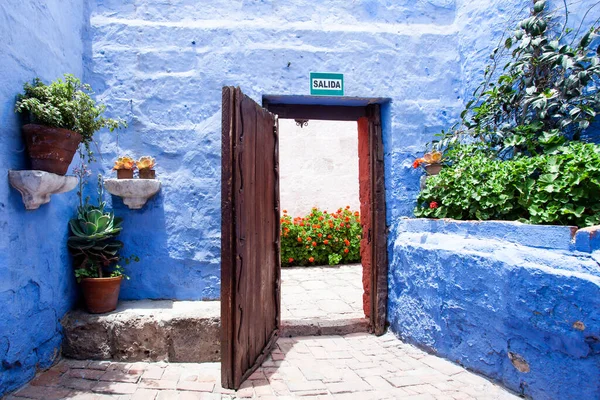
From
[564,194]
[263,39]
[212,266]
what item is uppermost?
[263,39]

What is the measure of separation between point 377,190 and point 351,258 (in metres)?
4.18

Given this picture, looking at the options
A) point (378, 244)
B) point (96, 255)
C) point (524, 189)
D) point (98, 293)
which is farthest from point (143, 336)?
point (524, 189)

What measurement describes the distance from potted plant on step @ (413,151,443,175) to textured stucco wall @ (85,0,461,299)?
0.56ft

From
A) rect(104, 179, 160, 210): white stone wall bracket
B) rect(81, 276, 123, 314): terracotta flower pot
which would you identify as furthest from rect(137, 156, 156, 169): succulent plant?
rect(81, 276, 123, 314): terracotta flower pot

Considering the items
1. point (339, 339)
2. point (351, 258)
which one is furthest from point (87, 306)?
point (351, 258)

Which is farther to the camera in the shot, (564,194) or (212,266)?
(212,266)

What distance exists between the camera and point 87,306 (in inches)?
137

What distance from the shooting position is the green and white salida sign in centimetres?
409

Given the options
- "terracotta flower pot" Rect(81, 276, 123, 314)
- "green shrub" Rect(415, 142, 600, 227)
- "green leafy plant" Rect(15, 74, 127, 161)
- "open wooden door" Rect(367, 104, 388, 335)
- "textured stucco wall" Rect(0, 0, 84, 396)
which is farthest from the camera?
"open wooden door" Rect(367, 104, 388, 335)

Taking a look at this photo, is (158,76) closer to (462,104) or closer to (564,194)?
(462,104)

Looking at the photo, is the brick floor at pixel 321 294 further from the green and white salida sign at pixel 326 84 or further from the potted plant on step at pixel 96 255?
the green and white salida sign at pixel 326 84

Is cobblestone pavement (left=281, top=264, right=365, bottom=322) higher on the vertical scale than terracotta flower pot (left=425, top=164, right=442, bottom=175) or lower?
lower

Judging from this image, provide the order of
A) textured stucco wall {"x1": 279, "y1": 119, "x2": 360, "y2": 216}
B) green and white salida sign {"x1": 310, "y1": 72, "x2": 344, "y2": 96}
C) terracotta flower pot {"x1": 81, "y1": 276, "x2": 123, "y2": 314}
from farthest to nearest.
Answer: textured stucco wall {"x1": 279, "y1": 119, "x2": 360, "y2": 216} < green and white salida sign {"x1": 310, "y1": 72, "x2": 344, "y2": 96} < terracotta flower pot {"x1": 81, "y1": 276, "x2": 123, "y2": 314}

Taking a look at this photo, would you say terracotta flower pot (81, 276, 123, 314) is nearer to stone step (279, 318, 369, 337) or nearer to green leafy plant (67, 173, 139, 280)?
green leafy plant (67, 173, 139, 280)
